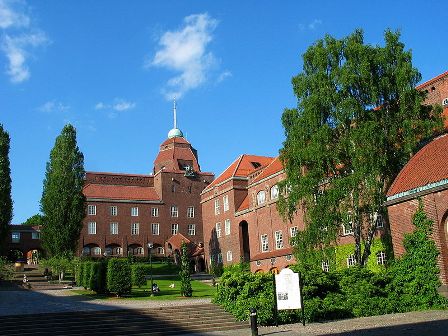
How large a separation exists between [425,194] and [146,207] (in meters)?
59.4

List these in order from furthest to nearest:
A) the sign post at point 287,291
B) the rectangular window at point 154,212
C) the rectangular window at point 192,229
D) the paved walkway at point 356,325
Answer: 1. the rectangular window at point 192,229
2. the rectangular window at point 154,212
3. the sign post at point 287,291
4. the paved walkway at point 356,325

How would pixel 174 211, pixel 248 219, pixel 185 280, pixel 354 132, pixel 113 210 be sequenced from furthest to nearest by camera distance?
pixel 174 211, pixel 113 210, pixel 248 219, pixel 185 280, pixel 354 132

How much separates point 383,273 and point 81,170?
106 feet

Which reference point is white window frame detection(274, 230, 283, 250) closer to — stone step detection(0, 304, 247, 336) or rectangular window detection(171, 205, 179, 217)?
stone step detection(0, 304, 247, 336)

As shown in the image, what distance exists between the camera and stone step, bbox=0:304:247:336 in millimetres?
19766

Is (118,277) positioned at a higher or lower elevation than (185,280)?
higher

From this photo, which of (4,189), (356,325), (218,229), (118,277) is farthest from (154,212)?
(356,325)

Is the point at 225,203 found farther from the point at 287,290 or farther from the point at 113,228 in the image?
the point at 287,290

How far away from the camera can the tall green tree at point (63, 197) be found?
151 feet

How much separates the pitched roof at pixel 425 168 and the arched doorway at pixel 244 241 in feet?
101

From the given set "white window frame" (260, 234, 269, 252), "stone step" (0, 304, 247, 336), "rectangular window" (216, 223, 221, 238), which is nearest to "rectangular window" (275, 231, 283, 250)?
"white window frame" (260, 234, 269, 252)

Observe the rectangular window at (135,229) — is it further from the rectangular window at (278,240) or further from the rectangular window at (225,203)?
the rectangular window at (278,240)

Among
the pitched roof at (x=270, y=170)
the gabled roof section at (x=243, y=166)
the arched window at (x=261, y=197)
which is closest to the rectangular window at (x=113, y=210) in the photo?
the gabled roof section at (x=243, y=166)

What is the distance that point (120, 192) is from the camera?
3103 inches
